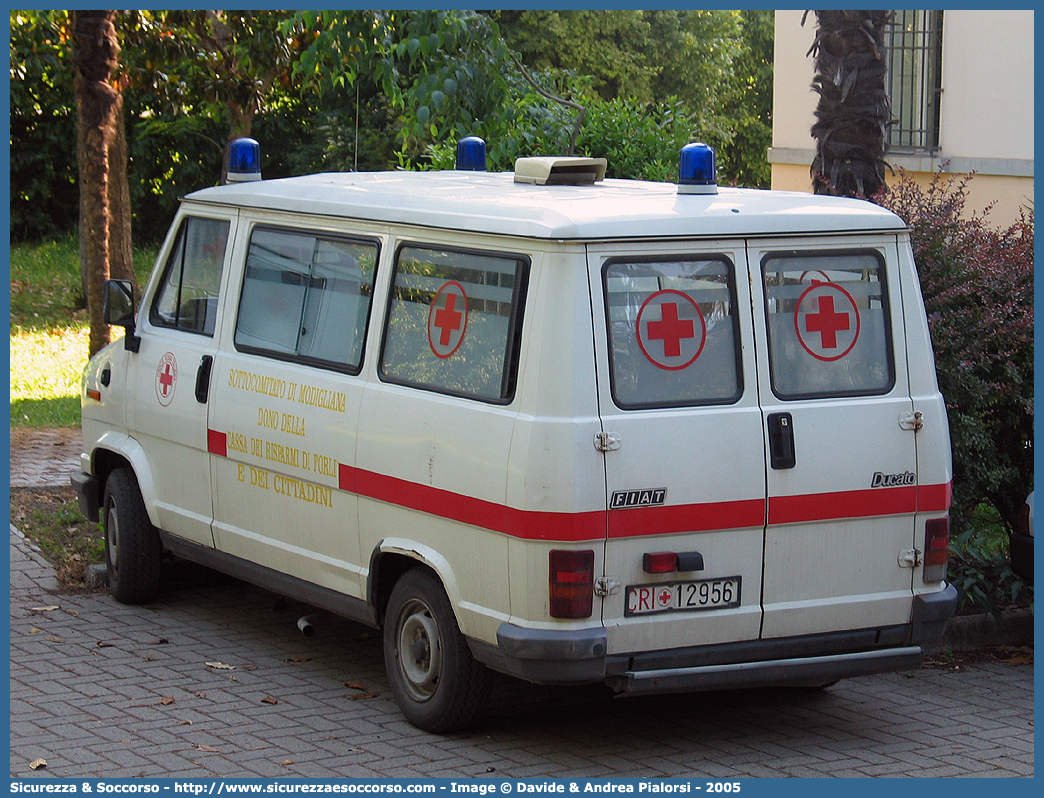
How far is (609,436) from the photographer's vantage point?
5285 millimetres

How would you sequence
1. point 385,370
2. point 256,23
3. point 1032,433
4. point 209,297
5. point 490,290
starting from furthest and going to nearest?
point 256,23 → point 1032,433 → point 209,297 → point 385,370 → point 490,290

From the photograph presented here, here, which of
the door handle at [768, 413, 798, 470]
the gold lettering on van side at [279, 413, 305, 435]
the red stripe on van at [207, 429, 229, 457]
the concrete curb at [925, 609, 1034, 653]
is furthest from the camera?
the concrete curb at [925, 609, 1034, 653]

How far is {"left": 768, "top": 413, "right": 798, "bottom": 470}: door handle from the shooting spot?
221 inches

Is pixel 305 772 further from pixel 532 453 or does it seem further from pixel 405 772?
pixel 532 453

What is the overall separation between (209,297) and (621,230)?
2.89m

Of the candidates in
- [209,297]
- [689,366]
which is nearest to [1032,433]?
[689,366]

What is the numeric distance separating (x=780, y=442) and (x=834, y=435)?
25cm

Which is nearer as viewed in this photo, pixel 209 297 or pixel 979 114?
pixel 209 297

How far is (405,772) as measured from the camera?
5.54 m

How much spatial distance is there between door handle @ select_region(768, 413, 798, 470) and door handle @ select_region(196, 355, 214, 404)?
3.01 meters

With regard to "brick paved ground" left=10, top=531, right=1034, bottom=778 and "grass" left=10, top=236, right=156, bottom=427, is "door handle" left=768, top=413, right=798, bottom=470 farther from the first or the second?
"grass" left=10, top=236, right=156, bottom=427

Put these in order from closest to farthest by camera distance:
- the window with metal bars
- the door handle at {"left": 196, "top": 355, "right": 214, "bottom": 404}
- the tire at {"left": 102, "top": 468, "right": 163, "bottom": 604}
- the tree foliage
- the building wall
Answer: the door handle at {"left": 196, "top": 355, "right": 214, "bottom": 404} → the tire at {"left": 102, "top": 468, "right": 163, "bottom": 604} → the tree foliage → the building wall → the window with metal bars

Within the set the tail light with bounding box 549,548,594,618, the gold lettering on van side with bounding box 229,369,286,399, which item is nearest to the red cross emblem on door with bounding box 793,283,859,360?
the tail light with bounding box 549,548,594,618

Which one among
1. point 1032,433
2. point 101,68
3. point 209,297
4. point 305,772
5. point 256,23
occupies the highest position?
point 256,23
